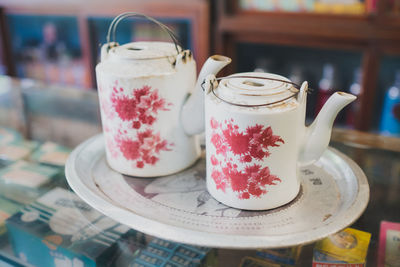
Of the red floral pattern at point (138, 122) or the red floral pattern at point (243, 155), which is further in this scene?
the red floral pattern at point (138, 122)

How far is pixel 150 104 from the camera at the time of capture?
29.1 inches

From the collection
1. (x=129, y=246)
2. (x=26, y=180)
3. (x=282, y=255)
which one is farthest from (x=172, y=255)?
(x=26, y=180)

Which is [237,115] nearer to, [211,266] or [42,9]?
[211,266]

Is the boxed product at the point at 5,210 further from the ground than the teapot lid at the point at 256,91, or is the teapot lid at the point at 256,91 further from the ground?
the teapot lid at the point at 256,91

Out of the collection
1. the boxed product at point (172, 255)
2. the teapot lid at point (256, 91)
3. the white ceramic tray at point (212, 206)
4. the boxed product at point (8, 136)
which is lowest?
the boxed product at point (8, 136)

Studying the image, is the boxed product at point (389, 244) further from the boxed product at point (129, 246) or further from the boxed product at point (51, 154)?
the boxed product at point (51, 154)

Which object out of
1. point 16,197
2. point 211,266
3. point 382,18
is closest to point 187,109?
point 211,266

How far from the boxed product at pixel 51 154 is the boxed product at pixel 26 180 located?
0.09ft

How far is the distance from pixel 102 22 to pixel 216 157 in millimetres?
2028

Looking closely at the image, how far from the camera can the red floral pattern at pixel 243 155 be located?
623mm

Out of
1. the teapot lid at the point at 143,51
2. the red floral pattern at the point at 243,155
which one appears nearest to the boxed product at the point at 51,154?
the teapot lid at the point at 143,51

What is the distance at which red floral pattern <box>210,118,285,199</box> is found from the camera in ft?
2.04

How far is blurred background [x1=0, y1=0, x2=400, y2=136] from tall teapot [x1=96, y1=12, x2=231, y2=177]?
68cm

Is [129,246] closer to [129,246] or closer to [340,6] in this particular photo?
[129,246]
